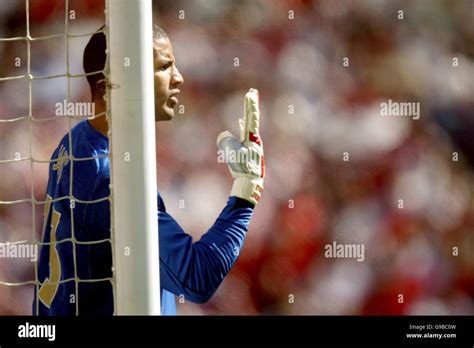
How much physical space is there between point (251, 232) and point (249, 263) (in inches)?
3.7

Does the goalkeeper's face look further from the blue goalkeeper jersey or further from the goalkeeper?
the blue goalkeeper jersey

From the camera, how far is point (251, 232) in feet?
9.69

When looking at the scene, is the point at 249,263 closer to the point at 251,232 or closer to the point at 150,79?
the point at 251,232

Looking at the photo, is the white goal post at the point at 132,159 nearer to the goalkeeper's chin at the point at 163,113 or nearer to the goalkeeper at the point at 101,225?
the goalkeeper at the point at 101,225

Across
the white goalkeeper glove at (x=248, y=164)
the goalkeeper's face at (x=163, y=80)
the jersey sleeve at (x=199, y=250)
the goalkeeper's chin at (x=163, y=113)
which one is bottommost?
the jersey sleeve at (x=199, y=250)

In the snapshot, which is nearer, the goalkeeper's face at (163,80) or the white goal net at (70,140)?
the white goal net at (70,140)

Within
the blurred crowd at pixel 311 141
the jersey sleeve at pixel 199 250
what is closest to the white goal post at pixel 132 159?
the jersey sleeve at pixel 199 250

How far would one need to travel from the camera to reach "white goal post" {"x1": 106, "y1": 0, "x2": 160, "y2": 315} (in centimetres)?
147

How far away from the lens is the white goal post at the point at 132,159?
1.47 metres

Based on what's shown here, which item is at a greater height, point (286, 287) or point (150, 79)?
point (150, 79)

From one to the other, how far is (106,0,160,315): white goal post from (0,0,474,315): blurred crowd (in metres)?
1.41

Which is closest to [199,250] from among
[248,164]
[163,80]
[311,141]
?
[248,164]
